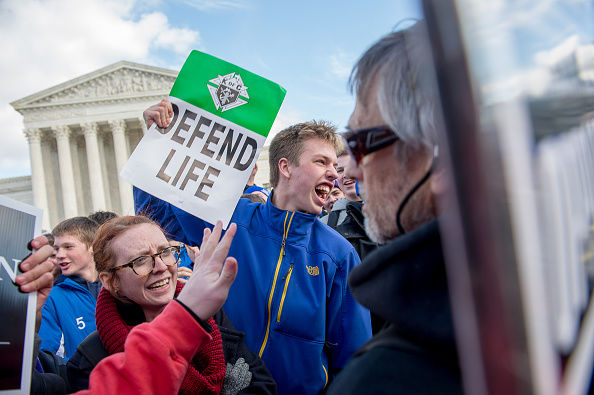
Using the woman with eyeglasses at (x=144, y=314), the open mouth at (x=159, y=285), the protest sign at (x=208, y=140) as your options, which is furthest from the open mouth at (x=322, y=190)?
the open mouth at (x=159, y=285)

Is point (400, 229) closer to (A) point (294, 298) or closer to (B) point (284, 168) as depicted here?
(A) point (294, 298)

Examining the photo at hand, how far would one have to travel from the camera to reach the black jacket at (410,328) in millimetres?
638

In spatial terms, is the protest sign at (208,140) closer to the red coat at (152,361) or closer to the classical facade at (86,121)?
the red coat at (152,361)

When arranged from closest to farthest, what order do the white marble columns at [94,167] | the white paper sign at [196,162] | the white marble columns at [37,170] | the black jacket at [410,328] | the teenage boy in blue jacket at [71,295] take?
the black jacket at [410,328]
the white paper sign at [196,162]
the teenage boy in blue jacket at [71,295]
the white marble columns at [37,170]
the white marble columns at [94,167]

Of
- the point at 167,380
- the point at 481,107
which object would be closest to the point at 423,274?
the point at 481,107

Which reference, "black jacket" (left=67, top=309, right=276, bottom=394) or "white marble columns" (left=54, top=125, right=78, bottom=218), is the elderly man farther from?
"white marble columns" (left=54, top=125, right=78, bottom=218)

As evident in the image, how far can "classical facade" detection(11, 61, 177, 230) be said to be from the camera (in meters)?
32.9

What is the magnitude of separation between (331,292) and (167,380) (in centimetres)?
106

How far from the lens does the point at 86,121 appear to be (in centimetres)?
3353

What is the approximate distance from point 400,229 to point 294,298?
1.06 metres

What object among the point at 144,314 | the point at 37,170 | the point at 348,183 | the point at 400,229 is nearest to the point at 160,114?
the point at 144,314

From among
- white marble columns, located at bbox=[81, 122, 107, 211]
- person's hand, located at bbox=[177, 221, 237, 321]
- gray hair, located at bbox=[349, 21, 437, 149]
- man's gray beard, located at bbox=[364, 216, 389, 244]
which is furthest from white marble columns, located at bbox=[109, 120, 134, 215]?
gray hair, located at bbox=[349, 21, 437, 149]

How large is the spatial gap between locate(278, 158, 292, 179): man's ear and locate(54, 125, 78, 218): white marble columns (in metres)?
34.0

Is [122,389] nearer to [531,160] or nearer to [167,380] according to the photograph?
[167,380]
